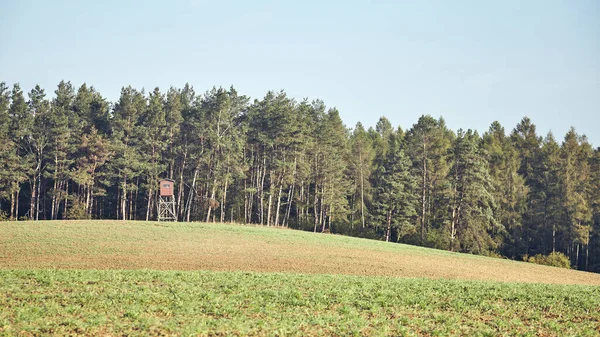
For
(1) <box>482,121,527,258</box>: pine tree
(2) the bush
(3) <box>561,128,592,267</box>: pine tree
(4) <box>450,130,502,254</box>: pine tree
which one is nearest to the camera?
(2) the bush

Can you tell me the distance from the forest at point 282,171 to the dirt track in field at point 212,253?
66.7ft

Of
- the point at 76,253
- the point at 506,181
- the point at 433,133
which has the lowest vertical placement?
the point at 76,253

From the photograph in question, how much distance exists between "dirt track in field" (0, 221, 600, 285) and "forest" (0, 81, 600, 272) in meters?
20.3

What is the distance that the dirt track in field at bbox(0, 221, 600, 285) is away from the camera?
32.7 metres

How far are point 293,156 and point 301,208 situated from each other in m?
9.98

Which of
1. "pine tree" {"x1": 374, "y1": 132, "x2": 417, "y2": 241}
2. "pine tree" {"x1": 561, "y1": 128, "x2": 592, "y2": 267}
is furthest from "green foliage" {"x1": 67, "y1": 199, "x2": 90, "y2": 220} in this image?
"pine tree" {"x1": 561, "y1": 128, "x2": 592, "y2": 267}

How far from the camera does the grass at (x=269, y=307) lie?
14.4m

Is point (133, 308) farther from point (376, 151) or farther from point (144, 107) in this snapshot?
point (376, 151)

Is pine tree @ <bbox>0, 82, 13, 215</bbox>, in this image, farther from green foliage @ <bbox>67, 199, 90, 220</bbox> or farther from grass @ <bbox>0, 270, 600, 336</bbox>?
grass @ <bbox>0, 270, 600, 336</bbox>

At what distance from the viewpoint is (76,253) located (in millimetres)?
35000

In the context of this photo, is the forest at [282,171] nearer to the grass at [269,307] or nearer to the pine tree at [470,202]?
the pine tree at [470,202]

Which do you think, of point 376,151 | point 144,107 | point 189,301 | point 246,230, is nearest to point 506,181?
point 376,151

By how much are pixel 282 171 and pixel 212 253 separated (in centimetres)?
4136

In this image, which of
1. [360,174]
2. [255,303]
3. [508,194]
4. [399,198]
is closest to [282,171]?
[360,174]
